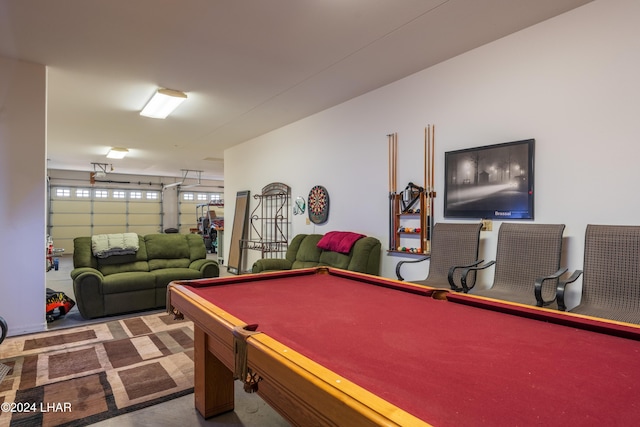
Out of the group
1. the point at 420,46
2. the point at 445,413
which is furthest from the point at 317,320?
the point at 420,46

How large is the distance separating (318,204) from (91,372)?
3.38 meters

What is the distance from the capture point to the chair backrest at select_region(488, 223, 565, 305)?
2.67 metres

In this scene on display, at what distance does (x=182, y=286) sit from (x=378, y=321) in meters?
1.37

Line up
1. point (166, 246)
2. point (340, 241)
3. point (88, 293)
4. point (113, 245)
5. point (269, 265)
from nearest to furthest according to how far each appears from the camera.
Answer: point (88, 293), point (340, 241), point (269, 265), point (113, 245), point (166, 246)

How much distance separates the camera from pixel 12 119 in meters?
3.58

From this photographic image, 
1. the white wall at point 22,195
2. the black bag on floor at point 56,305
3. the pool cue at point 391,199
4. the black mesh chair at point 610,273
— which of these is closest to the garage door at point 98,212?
the black bag on floor at point 56,305

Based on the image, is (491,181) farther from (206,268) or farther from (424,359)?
(206,268)

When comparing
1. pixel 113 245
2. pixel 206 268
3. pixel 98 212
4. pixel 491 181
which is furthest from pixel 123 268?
pixel 98 212

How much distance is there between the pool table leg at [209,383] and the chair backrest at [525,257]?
211 centimetres

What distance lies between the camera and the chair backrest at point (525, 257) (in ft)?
8.77

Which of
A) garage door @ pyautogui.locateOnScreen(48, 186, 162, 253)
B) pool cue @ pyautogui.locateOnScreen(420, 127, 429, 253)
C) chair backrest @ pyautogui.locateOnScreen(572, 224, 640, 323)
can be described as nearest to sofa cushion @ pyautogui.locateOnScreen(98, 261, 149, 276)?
pool cue @ pyautogui.locateOnScreen(420, 127, 429, 253)

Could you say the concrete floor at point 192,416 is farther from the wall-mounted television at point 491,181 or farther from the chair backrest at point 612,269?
the wall-mounted television at point 491,181

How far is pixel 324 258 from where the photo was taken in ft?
15.0

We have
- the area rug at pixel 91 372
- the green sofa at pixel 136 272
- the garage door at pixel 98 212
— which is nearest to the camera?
the area rug at pixel 91 372
